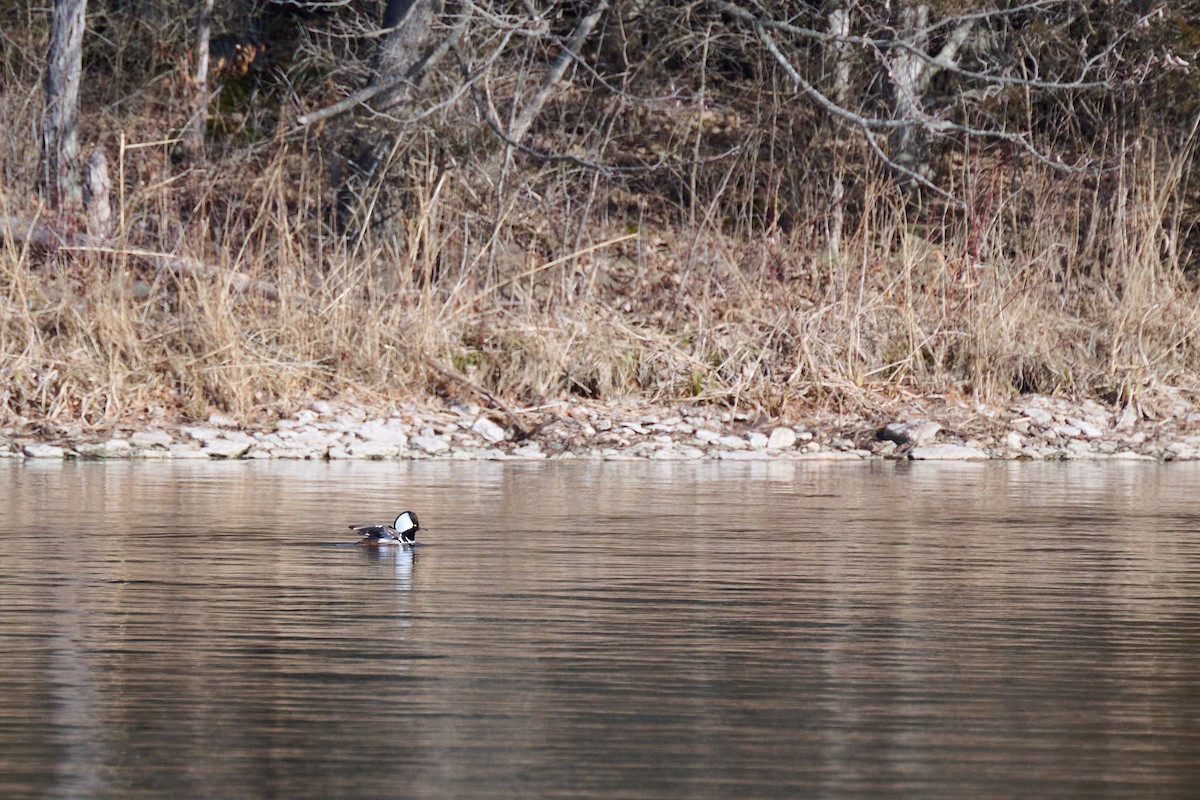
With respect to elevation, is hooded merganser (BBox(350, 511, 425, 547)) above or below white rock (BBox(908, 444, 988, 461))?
below

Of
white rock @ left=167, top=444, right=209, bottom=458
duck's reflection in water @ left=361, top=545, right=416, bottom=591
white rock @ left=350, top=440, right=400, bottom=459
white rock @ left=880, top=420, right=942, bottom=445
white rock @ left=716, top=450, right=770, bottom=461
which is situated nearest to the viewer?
duck's reflection in water @ left=361, top=545, right=416, bottom=591

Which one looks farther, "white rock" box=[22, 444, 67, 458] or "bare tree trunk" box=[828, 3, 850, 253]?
"bare tree trunk" box=[828, 3, 850, 253]

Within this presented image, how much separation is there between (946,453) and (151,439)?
607cm

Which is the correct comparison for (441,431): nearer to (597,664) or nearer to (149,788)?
(597,664)

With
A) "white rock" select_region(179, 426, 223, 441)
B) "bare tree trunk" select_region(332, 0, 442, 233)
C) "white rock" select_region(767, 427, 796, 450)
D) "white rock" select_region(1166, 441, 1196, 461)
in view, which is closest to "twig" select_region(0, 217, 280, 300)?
"white rock" select_region(179, 426, 223, 441)

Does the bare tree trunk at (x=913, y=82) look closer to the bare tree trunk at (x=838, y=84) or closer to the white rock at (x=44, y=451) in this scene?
the bare tree trunk at (x=838, y=84)

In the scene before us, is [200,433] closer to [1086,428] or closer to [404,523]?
[404,523]

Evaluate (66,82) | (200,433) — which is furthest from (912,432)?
(66,82)

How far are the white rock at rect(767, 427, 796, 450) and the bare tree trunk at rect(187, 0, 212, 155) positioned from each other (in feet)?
28.7

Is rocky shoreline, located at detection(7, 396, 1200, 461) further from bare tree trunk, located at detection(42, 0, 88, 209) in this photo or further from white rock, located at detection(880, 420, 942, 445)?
bare tree trunk, located at detection(42, 0, 88, 209)

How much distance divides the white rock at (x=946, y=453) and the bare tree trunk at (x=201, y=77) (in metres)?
9.76

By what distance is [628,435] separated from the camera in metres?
15.0

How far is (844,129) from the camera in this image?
68.9ft

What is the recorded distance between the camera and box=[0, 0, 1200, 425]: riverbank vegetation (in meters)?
15.9
